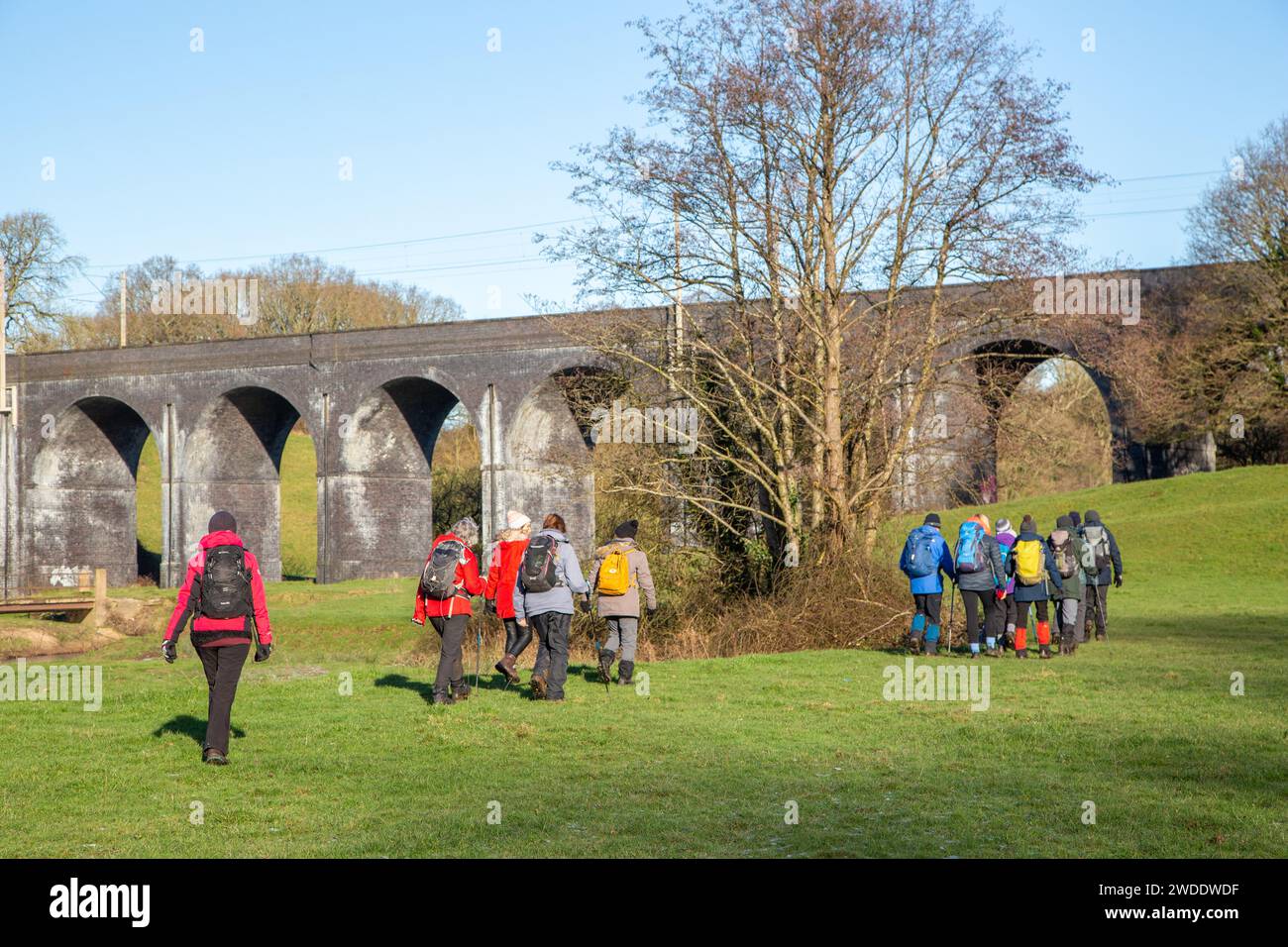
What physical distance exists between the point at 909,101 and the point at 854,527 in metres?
5.86

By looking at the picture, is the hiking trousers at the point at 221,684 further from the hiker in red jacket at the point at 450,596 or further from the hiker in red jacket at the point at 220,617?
the hiker in red jacket at the point at 450,596

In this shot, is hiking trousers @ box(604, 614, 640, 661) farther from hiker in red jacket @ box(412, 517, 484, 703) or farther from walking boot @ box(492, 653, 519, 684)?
hiker in red jacket @ box(412, 517, 484, 703)

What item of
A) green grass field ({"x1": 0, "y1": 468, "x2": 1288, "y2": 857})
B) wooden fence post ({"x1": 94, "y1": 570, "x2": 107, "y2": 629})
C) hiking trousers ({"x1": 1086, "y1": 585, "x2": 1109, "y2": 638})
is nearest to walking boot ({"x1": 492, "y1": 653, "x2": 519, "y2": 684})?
green grass field ({"x1": 0, "y1": 468, "x2": 1288, "y2": 857})

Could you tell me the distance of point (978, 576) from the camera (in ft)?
51.5

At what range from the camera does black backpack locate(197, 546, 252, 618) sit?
370 inches

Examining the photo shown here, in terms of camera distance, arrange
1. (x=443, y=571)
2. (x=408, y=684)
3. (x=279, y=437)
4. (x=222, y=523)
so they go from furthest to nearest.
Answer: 1. (x=279, y=437)
2. (x=408, y=684)
3. (x=443, y=571)
4. (x=222, y=523)

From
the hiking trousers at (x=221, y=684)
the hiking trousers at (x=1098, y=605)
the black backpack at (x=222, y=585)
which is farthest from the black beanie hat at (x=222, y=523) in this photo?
the hiking trousers at (x=1098, y=605)

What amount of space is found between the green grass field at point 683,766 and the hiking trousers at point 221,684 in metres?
0.25

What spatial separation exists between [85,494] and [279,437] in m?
7.41

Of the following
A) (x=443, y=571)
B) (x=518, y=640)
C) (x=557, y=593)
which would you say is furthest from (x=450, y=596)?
(x=518, y=640)

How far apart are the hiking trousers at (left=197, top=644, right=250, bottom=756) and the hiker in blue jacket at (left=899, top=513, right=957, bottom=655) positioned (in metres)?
8.57

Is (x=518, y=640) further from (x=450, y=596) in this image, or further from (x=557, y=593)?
(x=450, y=596)

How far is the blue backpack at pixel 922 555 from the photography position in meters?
15.8

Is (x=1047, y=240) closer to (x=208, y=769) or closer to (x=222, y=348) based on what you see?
(x=208, y=769)
